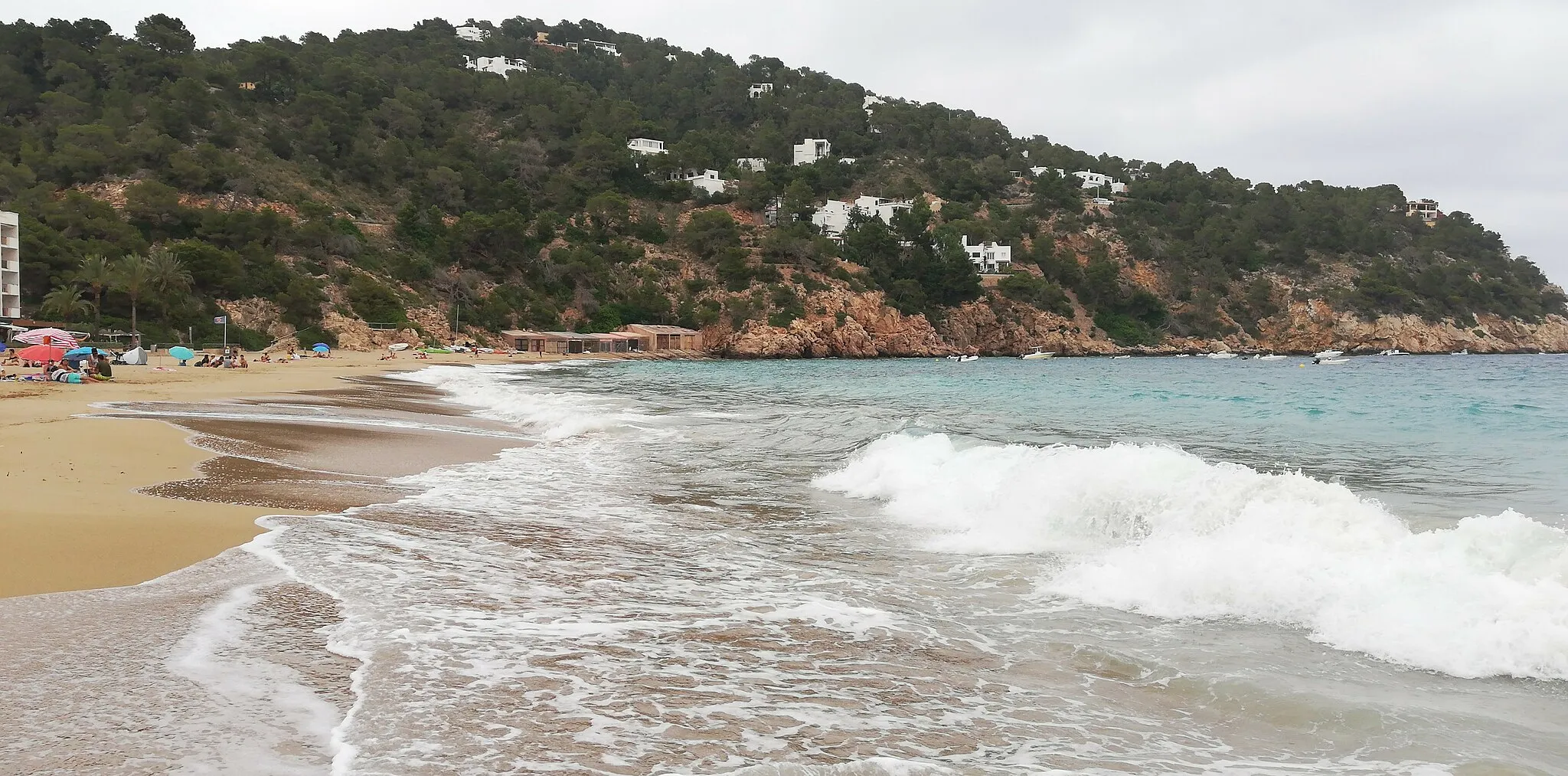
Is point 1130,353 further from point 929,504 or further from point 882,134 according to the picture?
point 929,504

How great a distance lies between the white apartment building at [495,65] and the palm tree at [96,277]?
8498 centimetres

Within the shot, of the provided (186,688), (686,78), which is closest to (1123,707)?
(186,688)

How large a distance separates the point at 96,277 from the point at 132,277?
1564mm

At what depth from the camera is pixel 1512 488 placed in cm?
1091

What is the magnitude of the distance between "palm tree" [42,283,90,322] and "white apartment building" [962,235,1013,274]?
79641 mm

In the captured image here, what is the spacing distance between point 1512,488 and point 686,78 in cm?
14017

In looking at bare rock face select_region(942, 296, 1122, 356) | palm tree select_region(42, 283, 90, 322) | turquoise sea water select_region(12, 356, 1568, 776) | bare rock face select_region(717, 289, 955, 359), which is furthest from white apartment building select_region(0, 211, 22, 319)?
bare rock face select_region(942, 296, 1122, 356)

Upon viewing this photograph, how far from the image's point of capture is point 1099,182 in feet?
423

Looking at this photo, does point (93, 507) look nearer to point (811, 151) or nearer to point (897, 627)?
point (897, 627)

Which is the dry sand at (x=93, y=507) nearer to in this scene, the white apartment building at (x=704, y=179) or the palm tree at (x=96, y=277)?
the palm tree at (x=96, y=277)

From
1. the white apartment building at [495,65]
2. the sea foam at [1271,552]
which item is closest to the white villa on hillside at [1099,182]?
the white apartment building at [495,65]

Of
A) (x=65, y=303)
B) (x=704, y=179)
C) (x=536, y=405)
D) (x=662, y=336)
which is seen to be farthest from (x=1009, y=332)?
(x=536, y=405)

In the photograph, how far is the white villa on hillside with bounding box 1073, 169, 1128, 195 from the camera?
126438mm

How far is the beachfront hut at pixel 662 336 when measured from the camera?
78.8m
